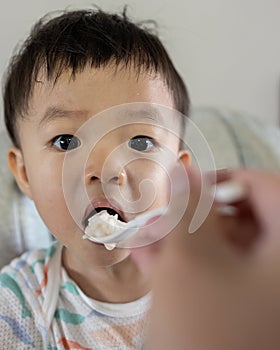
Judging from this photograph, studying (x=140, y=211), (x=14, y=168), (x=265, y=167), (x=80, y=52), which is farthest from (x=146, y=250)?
(x=265, y=167)

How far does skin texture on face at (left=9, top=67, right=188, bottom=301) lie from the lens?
0.74 metres

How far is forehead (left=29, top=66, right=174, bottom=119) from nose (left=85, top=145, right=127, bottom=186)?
0.22 ft

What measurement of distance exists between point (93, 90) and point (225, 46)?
629 mm

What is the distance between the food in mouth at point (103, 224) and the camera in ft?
2.33

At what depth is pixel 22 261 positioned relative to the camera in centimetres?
94

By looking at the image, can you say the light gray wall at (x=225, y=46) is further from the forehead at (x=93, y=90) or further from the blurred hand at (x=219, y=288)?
the blurred hand at (x=219, y=288)

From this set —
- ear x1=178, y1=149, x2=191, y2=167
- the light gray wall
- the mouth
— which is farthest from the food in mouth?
the light gray wall

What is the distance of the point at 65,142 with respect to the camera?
81cm

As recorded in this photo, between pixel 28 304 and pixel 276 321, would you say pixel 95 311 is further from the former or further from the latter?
pixel 276 321

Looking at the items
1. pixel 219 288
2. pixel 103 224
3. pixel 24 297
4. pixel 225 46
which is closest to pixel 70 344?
pixel 24 297

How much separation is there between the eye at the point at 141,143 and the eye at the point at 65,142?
2.7 inches

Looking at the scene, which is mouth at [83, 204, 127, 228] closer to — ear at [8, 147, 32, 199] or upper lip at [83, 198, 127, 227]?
upper lip at [83, 198, 127, 227]

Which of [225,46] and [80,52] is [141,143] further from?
[225,46]

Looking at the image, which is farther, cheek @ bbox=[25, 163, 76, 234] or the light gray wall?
the light gray wall
